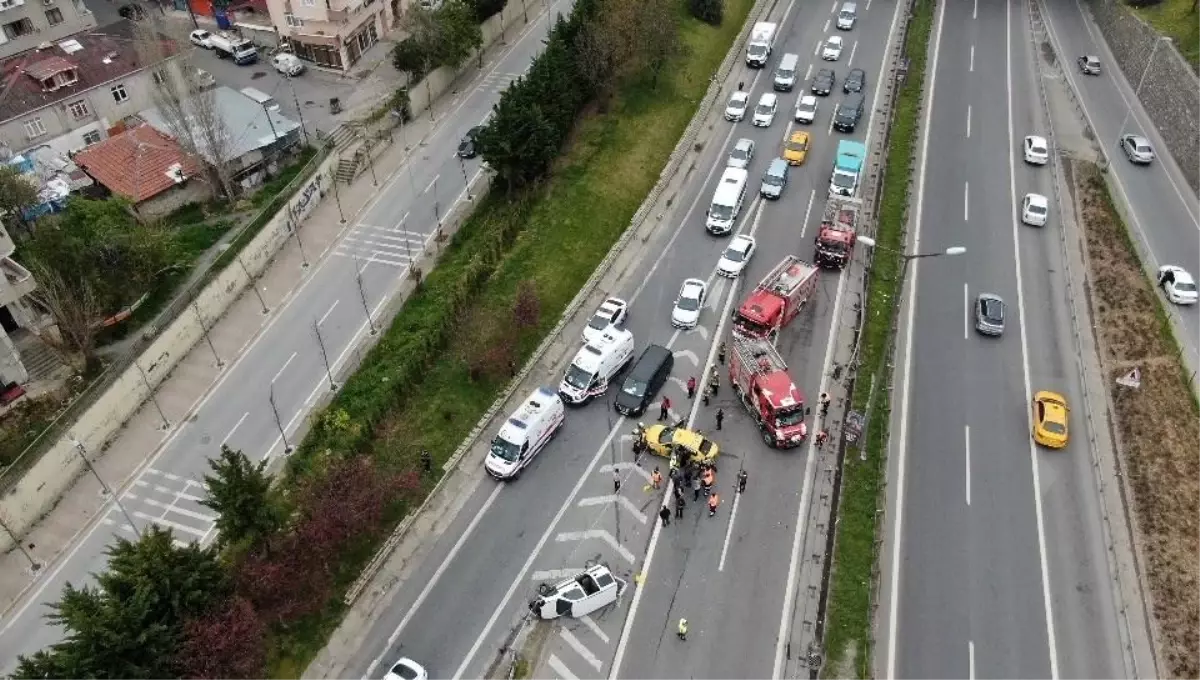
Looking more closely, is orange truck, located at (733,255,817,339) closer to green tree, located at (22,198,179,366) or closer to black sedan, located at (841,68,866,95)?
black sedan, located at (841,68,866,95)

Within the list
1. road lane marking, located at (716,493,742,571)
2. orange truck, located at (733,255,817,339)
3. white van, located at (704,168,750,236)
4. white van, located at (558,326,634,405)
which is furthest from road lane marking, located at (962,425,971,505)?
white van, located at (704,168,750,236)

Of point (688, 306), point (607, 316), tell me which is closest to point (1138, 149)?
point (688, 306)

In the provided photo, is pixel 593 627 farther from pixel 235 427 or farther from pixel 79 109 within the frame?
pixel 79 109

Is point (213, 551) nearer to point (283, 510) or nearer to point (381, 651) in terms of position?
A: point (283, 510)

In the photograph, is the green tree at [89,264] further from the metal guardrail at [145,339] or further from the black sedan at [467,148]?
the black sedan at [467,148]

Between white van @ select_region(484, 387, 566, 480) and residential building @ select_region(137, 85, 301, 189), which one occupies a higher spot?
residential building @ select_region(137, 85, 301, 189)

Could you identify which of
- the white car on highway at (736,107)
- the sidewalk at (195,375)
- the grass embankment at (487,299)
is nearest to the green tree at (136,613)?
the grass embankment at (487,299)
